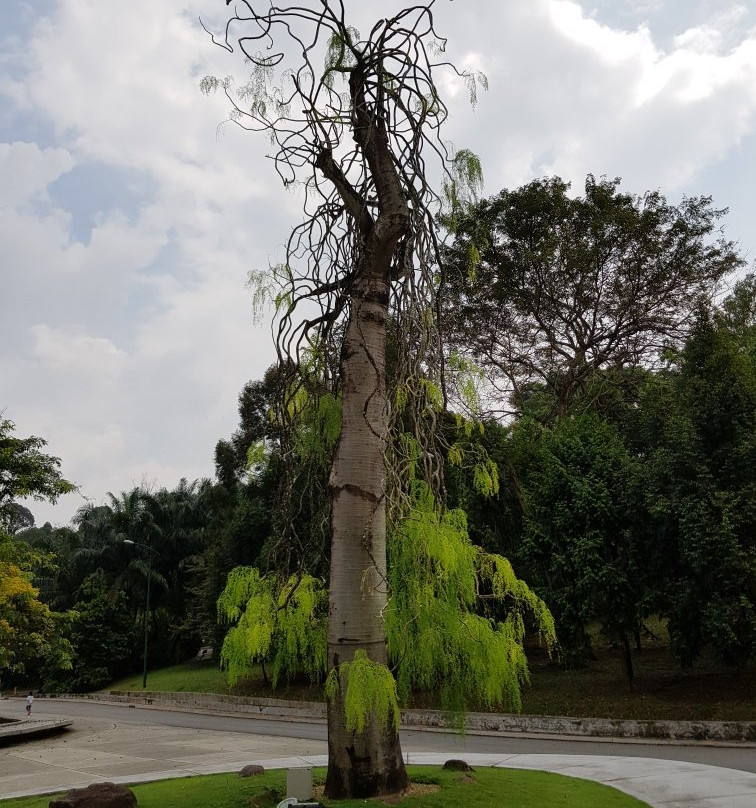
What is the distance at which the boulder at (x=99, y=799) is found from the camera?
21.6ft

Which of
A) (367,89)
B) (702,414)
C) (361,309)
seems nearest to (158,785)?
(361,309)

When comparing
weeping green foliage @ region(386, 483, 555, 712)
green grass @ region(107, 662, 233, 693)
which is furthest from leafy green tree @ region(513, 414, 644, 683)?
green grass @ region(107, 662, 233, 693)

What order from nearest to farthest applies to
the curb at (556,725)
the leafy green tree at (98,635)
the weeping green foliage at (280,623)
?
the weeping green foliage at (280,623) → the curb at (556,725) → the leafy green tree at (98,635)

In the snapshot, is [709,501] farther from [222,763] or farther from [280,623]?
[280,623]

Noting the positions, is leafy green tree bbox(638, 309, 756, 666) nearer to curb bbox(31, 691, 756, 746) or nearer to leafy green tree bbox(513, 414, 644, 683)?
leafy green tree bbox(513, 414, 644, 683)

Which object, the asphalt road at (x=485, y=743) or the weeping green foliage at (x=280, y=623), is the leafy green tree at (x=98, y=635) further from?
the weeping green foliage at (x=280, y=623)

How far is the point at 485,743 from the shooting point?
1631 centimetres

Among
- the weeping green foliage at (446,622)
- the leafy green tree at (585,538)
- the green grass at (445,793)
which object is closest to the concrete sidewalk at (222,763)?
the green grass at (445,793)

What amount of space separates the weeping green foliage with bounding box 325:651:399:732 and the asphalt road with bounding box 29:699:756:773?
4.96m

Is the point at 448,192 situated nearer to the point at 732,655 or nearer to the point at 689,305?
the point at 732,655

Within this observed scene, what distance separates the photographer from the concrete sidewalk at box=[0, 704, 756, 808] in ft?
27.6

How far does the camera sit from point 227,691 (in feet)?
99.8

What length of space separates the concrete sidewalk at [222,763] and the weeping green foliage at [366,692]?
3575 mm

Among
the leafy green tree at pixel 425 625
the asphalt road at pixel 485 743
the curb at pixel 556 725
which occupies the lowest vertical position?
the asphalt road at pixel 485 743
